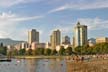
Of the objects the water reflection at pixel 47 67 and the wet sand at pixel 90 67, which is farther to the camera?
the water reflection at pixel 47 67

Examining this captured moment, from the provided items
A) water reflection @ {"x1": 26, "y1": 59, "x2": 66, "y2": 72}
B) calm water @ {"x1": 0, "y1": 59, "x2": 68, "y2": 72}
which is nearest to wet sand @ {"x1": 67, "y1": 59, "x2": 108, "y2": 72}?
calm water @ {"x1": 0, "y1": 59, "x2": 68, "y2": 72}

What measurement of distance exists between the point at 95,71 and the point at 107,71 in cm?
300

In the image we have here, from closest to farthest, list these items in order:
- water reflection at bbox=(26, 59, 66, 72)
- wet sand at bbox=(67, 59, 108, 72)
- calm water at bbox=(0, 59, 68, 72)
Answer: wet sand at bbox=(67, 59, 108, 72), water reflection at bbox=(26, 59, 66, 72), calm water at bbox=(0, 59, 68, 72)

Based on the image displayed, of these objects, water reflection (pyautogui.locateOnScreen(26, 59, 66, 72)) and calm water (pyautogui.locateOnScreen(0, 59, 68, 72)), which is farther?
calm water (pyautogui.locateOnScreen(0, 59, 68, 72))

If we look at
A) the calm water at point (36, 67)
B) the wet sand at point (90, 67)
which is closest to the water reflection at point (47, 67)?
the calm water at point (36, 67)

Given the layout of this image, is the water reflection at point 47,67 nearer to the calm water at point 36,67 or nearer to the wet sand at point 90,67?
the calm water at point 36,67

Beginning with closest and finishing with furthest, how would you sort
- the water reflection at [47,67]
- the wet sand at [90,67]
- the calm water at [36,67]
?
the wet sand at [90,67] → the water reflection at [47,67] → the calm water at [36,67]

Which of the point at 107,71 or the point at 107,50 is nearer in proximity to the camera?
the point at 107,71

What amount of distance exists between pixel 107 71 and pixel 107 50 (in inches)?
5773

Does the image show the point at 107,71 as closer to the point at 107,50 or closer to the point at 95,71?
the point at 95,71

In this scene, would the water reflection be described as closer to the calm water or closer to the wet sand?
the calm water

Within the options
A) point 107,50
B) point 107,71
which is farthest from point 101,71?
point 107,50

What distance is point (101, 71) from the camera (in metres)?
55.1

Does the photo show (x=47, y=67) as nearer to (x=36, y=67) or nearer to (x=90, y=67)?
(x=36, y=67)
